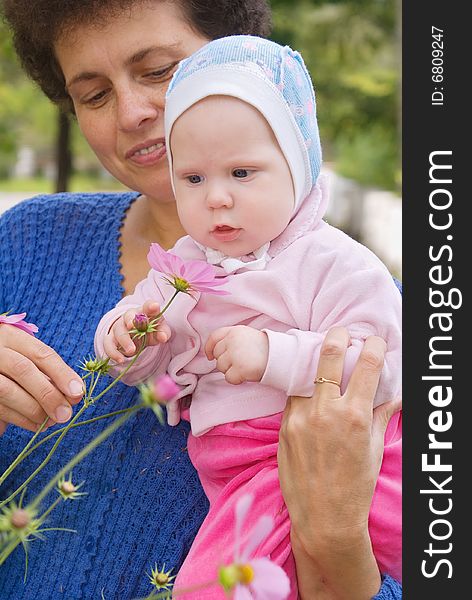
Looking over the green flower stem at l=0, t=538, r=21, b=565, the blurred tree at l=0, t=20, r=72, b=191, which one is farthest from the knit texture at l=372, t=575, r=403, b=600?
the blurred tree at l=0, t=20, r=72, b=191

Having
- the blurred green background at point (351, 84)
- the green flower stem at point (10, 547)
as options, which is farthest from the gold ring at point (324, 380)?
the blurred green background at point (351, 84)

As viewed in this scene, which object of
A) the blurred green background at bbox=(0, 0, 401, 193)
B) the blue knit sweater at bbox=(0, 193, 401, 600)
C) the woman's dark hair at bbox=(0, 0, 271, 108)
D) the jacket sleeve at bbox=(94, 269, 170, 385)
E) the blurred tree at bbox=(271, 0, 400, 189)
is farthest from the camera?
the blurred tree at bbox=(271, 0, 400, 189)

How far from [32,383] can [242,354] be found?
0.29 m

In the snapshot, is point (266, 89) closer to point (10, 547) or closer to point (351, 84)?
point (10, 547)

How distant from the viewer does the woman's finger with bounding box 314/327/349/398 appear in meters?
1.26

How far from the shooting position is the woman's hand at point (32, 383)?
120 centimetres

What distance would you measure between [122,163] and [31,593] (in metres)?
0.84

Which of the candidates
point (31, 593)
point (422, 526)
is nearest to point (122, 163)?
point (31, 593)

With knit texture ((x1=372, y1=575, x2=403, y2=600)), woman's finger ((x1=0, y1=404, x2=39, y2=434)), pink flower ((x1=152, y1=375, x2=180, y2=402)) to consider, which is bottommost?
pink flower ((x1=152, y1=375, x2=180, y2=402))

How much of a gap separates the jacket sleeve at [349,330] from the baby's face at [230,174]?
136 millimetres

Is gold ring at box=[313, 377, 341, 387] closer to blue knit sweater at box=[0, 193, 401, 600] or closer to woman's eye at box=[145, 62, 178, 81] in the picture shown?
blue knit sweater at box=[0, 193, 401, 600]

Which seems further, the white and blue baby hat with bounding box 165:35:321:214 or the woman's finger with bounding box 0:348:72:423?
the white and blue baby hat with bounding box 165:35:321:214

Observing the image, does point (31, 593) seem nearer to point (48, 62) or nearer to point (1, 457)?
point (1, 457)

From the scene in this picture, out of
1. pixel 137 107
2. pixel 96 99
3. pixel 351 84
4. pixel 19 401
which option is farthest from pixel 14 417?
pixel 351 84
